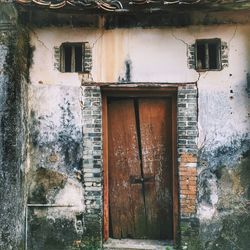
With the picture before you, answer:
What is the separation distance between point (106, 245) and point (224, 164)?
2074mm

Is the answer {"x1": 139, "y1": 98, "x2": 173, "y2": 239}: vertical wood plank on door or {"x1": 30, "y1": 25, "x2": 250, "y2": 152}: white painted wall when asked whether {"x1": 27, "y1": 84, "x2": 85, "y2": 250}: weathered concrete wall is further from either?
{"x1": 139, "y1": 98, "x2": 173, "y2": 239}: vertical wood plank on door

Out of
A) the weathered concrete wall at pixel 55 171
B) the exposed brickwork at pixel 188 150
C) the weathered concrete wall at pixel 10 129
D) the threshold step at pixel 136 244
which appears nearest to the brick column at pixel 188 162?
the exposed brickwork at pixel 188 150

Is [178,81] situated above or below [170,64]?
below

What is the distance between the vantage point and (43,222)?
5.80 m

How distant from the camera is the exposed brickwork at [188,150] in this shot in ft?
18.5

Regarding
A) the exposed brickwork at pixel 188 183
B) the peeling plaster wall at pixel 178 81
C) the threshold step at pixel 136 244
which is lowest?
the threshold step at pixel 136 244

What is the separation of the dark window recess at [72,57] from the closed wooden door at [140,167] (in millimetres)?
699

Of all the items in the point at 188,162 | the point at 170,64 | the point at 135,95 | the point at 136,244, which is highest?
the point at 170,64

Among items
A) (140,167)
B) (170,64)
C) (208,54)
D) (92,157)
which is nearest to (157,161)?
(140,167)

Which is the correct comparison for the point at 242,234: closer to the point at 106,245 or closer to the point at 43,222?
the point at 106,245

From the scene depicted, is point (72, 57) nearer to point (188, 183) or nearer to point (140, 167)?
point (140, 167)

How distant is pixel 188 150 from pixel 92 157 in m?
1.38

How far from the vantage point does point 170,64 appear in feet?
18.7

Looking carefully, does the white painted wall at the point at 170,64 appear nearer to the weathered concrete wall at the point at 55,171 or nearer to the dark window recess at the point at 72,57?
the dark window recess at the point at 72,57
